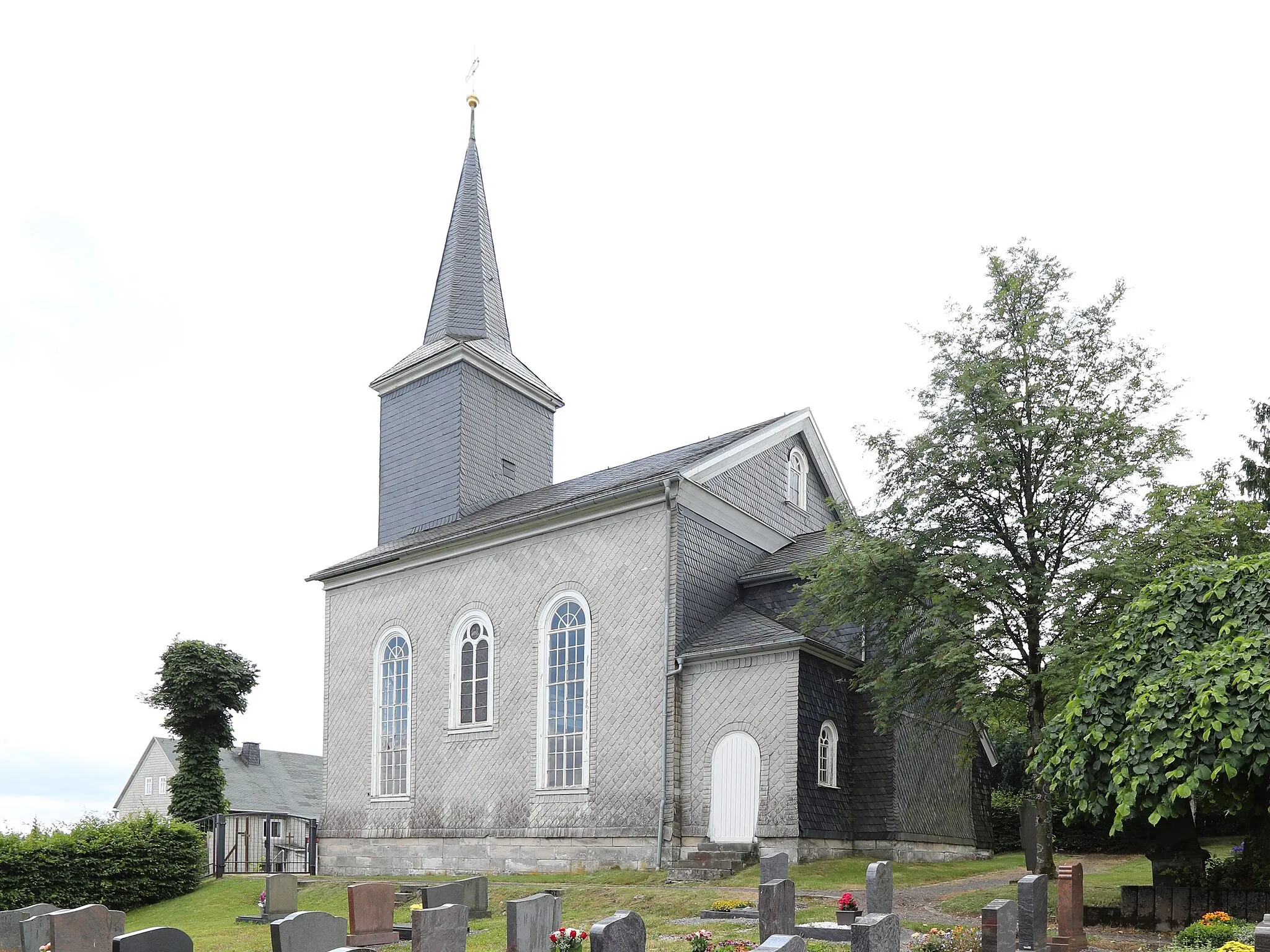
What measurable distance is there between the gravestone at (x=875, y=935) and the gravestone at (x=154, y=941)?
5.65 m

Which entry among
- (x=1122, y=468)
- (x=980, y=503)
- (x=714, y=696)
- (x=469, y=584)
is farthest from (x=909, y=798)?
(x=469, y=584)

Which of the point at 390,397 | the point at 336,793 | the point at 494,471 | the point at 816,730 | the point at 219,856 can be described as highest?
the point at 390,397

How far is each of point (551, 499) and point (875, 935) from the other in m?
19.3

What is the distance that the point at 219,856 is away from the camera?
2850cm

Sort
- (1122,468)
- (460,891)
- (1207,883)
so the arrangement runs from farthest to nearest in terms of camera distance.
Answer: (1122,468) → (460,891) → (1207,883)

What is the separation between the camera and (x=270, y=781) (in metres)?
50.2

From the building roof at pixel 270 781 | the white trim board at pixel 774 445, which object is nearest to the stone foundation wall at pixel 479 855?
the white trim board at pixel 774 445

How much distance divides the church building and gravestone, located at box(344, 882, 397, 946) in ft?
22.5

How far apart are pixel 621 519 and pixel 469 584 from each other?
197 inches

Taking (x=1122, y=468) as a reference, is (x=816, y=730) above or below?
below

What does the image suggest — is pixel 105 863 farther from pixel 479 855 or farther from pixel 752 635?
pixel 752 635

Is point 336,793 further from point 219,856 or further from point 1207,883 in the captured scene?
point 1207,883

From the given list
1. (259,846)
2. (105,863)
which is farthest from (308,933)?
(259,846)

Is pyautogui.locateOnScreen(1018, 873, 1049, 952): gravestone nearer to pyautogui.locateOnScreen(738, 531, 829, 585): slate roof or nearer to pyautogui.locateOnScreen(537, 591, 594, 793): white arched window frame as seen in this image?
pyautogui.locateOnScreen(738, 531, 829, 585): slate roof
